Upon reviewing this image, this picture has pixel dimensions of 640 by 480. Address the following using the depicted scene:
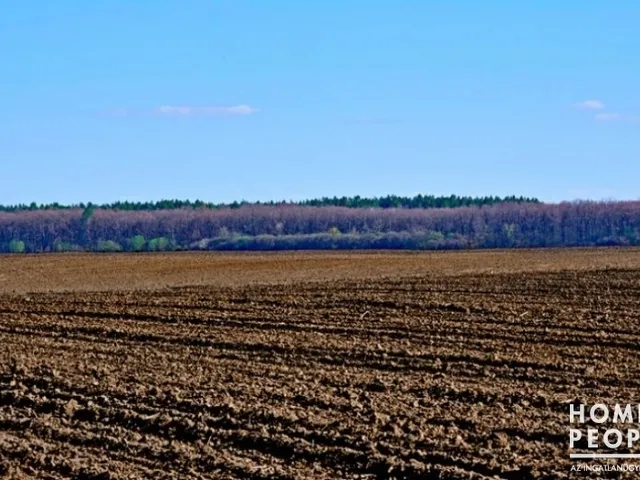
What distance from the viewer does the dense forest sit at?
10206 cm

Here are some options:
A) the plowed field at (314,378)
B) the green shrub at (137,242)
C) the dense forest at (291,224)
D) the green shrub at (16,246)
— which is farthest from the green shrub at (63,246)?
the plowed field at (314,378)

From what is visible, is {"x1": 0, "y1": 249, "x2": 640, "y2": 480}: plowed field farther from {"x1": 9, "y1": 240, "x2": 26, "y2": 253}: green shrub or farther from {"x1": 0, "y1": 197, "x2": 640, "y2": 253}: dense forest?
{"x1": 9, "y1": 240, "x2": 26, "y2": 253}: green shrub

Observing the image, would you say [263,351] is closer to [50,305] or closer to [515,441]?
[515,441]

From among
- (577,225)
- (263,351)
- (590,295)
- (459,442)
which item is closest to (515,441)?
(459,442)

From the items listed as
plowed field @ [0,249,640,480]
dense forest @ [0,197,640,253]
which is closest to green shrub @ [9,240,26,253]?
dense forest @ [0,197,640,253]

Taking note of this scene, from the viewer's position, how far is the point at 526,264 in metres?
43.4

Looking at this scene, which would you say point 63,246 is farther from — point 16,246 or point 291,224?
point 291,224

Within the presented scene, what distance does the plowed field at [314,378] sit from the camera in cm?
1047

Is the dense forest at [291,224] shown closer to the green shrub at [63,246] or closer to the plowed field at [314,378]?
the green shrub at [63,246]

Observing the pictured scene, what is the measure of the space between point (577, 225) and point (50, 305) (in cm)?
7998

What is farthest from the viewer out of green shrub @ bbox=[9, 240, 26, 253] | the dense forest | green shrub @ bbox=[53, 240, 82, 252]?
green shrub @ bbox=[9, 240, 26, 253]

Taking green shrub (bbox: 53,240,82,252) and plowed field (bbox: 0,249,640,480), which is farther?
green shrub (bbox: 53,240,82,252)

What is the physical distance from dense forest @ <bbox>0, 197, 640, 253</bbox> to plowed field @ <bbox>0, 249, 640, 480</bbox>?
68.6 metres

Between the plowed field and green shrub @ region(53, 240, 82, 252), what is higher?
green shrub @ region(53, 240, 82, 252)
